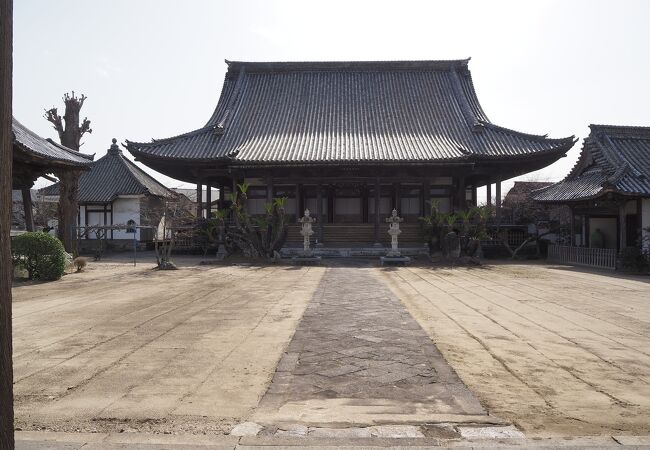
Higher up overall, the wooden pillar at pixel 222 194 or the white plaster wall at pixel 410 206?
the wooden pillar at pixel 222 194

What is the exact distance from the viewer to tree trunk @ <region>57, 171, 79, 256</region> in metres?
18.8

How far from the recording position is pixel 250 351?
602cm

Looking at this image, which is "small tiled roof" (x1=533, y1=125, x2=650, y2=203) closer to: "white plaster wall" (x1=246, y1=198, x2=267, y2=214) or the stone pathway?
the stone pathway

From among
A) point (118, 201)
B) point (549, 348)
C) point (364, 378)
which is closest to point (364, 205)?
point (118, 201)

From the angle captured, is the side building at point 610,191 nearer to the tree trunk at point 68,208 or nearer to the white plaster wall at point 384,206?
the white plaster wall at point 384,206

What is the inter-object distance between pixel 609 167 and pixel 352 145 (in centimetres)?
1127

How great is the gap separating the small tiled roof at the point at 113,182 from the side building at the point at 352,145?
4.36 metres

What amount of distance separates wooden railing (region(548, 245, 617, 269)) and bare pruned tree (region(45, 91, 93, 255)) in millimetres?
20264

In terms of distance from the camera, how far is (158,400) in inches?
171

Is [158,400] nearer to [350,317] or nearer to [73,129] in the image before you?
[350,317]

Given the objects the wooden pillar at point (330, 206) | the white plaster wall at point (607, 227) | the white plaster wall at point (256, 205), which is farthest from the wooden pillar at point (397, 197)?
the white plaster wall at point (607, 227)

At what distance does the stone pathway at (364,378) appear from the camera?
13.2 ft

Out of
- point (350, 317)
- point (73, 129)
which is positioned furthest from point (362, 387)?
point (73, 129)

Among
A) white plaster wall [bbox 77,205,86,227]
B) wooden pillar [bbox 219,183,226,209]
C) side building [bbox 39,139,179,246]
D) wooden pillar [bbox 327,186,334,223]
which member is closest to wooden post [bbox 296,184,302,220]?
wooden pillar [bbox 327,186,334,223]
